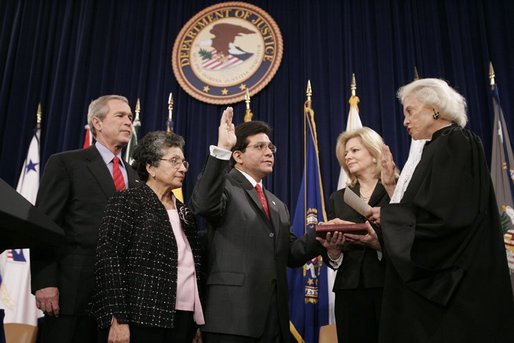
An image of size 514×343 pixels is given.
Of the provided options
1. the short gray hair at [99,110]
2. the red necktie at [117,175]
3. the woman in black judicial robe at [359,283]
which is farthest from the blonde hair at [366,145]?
the short gray hair at [99,110]

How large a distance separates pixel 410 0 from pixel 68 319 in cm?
441

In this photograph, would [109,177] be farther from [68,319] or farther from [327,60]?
[327,60]

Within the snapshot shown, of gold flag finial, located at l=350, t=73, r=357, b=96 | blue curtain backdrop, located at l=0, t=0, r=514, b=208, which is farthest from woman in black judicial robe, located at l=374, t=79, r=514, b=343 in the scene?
gold flag finial, located at l=350, t=73, r=357, b=96

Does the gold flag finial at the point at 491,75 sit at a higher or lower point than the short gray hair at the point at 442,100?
higher

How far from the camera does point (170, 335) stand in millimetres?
2072

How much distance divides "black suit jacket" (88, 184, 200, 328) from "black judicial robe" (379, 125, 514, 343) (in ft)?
3.03

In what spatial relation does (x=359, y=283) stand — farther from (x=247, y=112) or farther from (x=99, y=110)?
(x=247, y=112)

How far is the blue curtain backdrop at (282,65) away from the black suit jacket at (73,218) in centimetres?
225

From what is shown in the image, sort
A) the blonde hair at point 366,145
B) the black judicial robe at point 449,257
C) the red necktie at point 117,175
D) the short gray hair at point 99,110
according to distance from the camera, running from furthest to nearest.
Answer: the blonde hair at point 366,145 < the short gray hair at point 99,110 < the red necktie at point 117,175 < the black judicial robe at point 449,257

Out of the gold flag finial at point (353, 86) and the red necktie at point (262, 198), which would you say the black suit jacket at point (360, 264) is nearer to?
the red necktie at point (262, 198)

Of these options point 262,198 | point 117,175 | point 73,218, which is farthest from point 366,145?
point 73,218

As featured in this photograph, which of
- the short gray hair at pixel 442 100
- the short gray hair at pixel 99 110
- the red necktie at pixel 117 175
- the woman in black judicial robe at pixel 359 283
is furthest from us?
the short gray hair at pixel 99 110

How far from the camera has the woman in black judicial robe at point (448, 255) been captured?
173cm

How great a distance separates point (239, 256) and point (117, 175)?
2.59 feet
